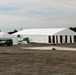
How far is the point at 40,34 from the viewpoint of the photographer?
6800cm

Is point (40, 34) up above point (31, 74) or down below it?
below

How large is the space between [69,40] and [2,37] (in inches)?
634

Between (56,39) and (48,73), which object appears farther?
(56,39)

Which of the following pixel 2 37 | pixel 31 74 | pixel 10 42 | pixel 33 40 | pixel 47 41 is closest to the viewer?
pixel 31 74

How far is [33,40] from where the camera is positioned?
71125 mm

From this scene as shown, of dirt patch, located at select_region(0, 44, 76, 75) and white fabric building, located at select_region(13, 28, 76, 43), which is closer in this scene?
dirt patch, located at select_region(0, 44, 76, 75)

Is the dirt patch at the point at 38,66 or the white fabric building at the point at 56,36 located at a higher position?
the dirt patch at the point at 38,66

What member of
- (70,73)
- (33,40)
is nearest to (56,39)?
(33,40)

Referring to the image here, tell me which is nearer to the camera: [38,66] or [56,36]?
[38,66]

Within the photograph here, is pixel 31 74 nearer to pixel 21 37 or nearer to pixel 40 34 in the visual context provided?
pixel 40 34

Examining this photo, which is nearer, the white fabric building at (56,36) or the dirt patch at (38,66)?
the dirt patch at (38,66)

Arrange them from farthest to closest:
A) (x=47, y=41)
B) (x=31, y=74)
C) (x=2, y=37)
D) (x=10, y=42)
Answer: (x=47, y=41)
(x=2, y=37)
(x=10, y=42)
(x=31, y=74)

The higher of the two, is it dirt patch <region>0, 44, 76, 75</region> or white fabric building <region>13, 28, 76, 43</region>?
dirt patch <region>0, 44, 76, 75</region>

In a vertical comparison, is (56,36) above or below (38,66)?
below
